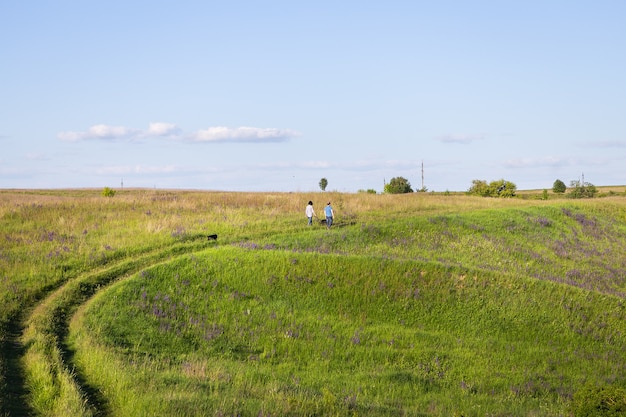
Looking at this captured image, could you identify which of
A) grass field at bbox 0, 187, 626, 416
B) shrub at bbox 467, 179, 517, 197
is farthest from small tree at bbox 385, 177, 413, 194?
grass field at bbox 0, 187, 626, 416

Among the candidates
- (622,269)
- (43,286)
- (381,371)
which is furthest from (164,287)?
(622,269)

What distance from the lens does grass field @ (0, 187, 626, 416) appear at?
1666 cm

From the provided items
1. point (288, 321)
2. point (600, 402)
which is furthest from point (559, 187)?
point (600, 402)

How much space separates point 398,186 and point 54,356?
89.8 m

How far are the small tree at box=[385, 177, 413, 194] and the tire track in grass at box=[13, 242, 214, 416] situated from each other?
76.8 meters

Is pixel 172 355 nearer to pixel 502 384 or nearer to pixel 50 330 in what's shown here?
pixel 50 330

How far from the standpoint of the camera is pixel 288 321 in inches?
1016

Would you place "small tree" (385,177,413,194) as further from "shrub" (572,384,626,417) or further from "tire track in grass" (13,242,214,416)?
"shrub" (572,384,626,417)

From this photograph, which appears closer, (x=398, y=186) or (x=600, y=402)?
(x=600, y=402)

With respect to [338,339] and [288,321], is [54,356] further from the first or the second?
[338,339]

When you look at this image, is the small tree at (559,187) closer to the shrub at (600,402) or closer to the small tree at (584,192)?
the small tree at (584,192)

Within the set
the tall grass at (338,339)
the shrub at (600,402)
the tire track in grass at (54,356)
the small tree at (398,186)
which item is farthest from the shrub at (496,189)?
the shrub at (600,402)

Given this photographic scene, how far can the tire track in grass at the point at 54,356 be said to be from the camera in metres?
15.3

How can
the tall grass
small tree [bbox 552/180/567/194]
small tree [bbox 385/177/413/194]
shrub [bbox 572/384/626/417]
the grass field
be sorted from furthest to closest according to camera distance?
1. small tree [bbox 552/180/567/194]
2. small tree [bbox 385/177/413/194]
3. the tall grass
4. the grass field
5. shrub [bbox 572/384/626/417]
